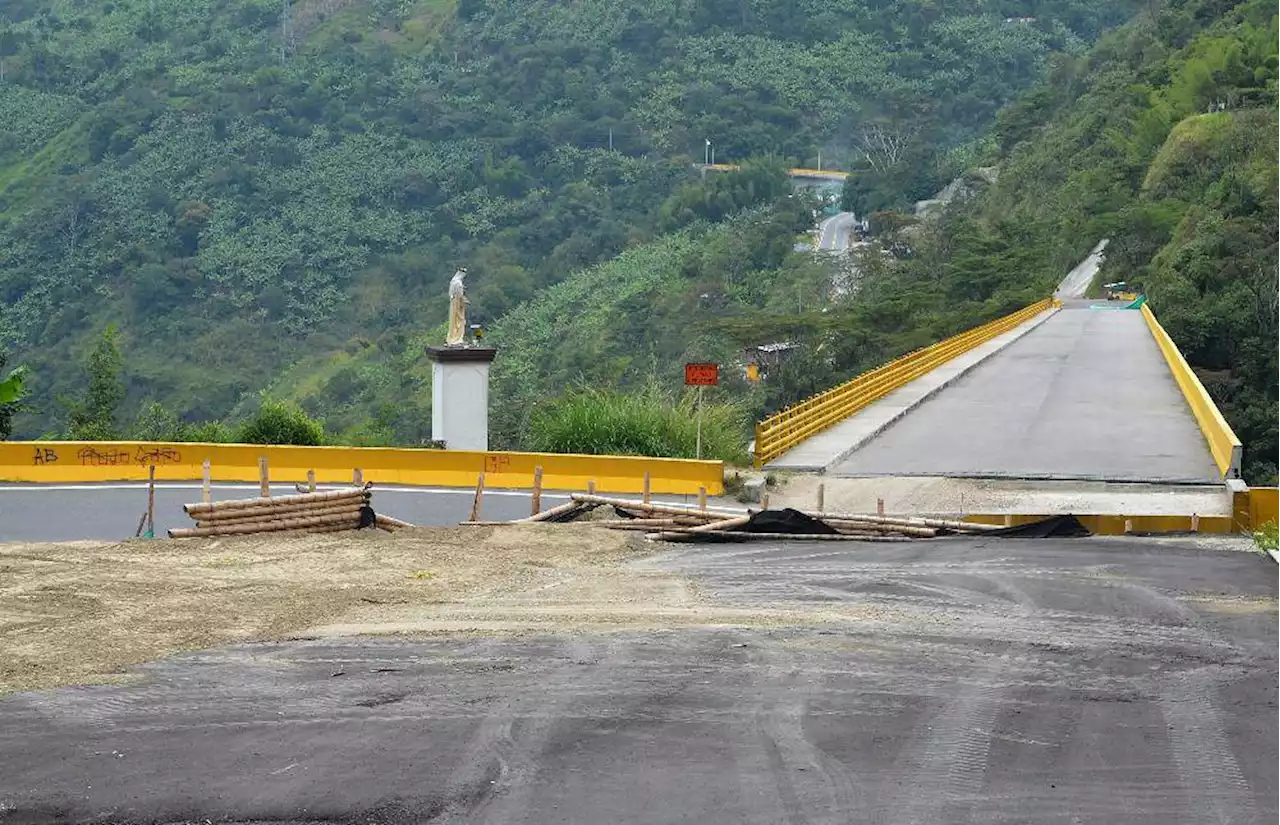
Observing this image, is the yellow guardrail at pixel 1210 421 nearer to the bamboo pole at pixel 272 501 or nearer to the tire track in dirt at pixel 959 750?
the bamboo pole at pixel 272 501

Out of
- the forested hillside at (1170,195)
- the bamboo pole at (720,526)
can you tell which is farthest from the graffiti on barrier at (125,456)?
the forested hillside at (1170,195)

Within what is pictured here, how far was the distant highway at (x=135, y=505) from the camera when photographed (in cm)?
2472

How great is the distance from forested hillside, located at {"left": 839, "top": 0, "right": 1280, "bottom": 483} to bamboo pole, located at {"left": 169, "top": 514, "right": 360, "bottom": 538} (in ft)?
59.2

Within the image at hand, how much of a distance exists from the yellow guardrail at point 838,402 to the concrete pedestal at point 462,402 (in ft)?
15.4

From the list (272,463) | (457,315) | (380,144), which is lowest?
(272,463)

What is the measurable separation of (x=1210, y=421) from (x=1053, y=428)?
3.21m

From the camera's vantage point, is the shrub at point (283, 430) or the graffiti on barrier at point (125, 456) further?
the shrub at point (283, 430)

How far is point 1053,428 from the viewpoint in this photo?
1330 inches

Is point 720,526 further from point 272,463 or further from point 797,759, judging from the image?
point 272,463

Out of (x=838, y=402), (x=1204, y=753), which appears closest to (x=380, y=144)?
(x=838, y=402)

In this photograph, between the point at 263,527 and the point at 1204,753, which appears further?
the point at 263,527

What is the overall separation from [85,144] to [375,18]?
44186 millimetres

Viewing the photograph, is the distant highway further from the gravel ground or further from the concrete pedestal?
the gravel ground

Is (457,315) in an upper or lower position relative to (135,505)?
upper
